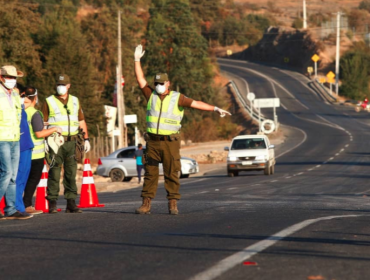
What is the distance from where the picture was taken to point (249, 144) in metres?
37.6

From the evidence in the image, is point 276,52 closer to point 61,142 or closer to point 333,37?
point 333,37

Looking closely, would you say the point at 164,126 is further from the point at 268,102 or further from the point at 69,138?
the point at 268,102

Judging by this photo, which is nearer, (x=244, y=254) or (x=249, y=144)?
(x=244, y=254)

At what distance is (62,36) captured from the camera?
185 feet

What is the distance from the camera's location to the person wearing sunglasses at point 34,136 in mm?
13164

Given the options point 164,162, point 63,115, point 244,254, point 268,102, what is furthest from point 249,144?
point 268,102

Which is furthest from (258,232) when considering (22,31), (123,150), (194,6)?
(194,6)

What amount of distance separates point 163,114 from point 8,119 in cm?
217

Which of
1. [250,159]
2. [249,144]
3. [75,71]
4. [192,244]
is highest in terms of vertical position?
[75,71]

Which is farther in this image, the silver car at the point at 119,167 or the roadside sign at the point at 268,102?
the roadside sign at the point at 268,102

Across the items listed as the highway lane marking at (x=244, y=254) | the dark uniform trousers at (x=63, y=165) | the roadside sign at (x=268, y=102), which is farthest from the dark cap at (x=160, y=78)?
the roadside sign at (x=268, y=102)

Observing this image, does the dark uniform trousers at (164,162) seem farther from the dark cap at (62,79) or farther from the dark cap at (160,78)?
the dark cap at (62,79)

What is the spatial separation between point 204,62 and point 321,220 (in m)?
82.8

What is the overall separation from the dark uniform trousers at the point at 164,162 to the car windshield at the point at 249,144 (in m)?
24.5
